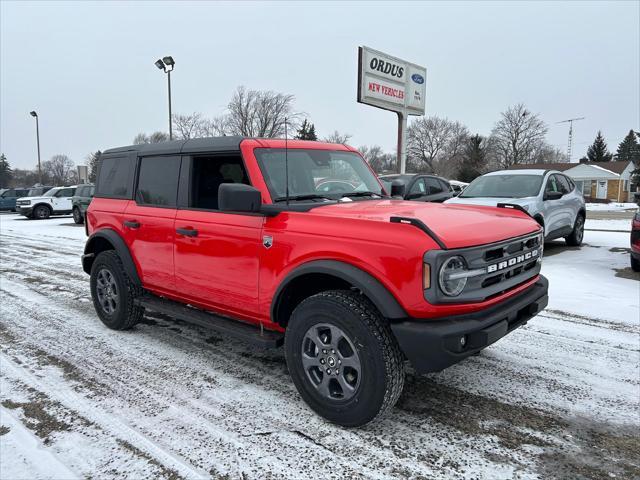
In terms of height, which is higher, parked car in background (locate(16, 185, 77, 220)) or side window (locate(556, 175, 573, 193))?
side window (locate(556, 175, 573, 193))

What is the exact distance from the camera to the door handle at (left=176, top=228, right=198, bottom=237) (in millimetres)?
3855

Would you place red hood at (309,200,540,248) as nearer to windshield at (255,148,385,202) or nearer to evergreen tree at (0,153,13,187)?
windshield at (255,148,385,202)

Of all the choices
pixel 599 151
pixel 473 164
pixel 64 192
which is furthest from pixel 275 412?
pixel 599 151

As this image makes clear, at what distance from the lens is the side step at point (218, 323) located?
11.1ft

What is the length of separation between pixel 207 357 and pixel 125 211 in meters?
1.77

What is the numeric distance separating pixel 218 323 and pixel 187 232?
825 millimetres

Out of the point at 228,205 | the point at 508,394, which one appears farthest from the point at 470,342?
the point at 228,205

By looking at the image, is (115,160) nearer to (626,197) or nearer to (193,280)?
(193,280)

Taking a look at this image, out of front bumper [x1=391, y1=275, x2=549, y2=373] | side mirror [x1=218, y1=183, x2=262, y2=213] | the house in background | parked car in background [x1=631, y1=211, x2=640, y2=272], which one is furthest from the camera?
the house in background

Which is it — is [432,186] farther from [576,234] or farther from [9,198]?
[9,198]

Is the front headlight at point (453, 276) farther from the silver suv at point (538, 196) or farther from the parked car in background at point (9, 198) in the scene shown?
the parked car in background at point (9, 198)

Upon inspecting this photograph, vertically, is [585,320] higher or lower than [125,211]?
lower

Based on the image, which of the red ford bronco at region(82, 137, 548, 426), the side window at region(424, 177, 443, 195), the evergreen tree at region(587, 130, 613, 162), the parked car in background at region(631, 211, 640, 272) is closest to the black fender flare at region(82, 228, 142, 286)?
the red ford bronco at region(82, 137, 548, 426)

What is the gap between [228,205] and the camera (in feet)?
10.1
